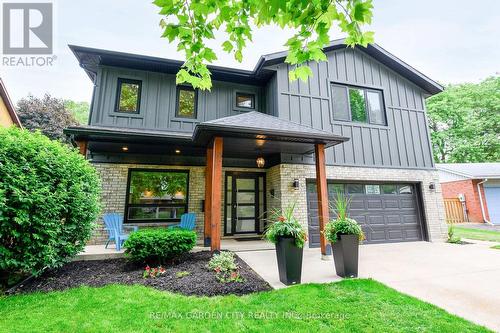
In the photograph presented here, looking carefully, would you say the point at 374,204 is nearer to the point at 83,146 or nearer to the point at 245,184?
the point at 245,184

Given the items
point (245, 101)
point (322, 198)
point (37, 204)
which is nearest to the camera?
point (37, 204)

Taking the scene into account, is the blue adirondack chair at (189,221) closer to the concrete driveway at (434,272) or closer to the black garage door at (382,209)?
the concrete driveway at (434,272)

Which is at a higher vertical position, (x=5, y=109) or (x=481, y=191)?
(x=5, y=109)

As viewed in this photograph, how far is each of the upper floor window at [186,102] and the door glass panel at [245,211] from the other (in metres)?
3.50

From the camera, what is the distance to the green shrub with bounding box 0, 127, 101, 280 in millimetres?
3146

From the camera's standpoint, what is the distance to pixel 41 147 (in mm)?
3621

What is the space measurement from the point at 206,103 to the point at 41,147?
4939mm

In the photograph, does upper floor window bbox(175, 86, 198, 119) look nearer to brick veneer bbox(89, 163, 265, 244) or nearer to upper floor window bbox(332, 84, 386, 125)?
brick veneer bbox(89, 163, 265, 244)

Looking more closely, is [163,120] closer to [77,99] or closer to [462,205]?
[462,205]

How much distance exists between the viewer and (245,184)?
810cm

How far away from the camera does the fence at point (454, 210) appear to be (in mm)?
12547

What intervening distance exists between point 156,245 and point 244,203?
13.5 ft

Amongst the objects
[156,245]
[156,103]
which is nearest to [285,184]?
[156,245]

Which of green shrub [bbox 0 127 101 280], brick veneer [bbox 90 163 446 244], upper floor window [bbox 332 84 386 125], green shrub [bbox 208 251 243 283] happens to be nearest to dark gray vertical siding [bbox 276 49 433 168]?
upper floor window [bbox 332 84 386 125]
